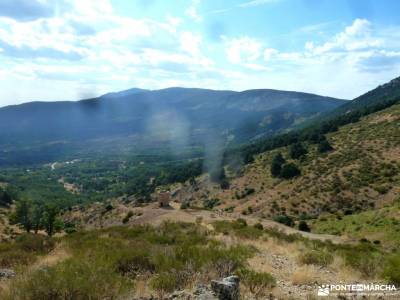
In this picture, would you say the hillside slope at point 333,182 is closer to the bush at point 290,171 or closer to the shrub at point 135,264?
the bush at point 290,171

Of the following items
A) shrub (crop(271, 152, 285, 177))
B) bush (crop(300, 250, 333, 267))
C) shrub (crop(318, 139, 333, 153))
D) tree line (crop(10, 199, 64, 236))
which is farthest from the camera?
shrub (crop(318, 139, 333, 153))

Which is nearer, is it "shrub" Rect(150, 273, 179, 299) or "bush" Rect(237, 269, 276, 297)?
"shrub" Rect(150, 273, 179, 299)

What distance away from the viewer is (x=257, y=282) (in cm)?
816

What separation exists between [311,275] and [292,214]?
137ft

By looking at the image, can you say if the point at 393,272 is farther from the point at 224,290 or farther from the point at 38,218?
the point at 38,218

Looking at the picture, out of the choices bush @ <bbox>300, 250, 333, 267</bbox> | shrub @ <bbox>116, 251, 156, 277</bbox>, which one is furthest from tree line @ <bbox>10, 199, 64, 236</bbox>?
bush @ <bbox>300, 250, 333, 267</bbox>

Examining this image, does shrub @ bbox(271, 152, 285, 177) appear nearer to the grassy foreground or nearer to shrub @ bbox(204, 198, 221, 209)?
shrub @ bbox(204, 198, 221, 209)

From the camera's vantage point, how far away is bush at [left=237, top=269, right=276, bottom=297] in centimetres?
793

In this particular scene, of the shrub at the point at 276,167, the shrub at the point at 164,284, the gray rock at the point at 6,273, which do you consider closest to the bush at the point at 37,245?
the gray rock at the point at 6,273

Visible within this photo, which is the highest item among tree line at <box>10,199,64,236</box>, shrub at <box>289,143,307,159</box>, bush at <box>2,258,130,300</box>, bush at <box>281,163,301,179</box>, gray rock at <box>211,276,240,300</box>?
bush at <box>2,258,130,300</box>

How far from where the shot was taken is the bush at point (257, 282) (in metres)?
7.93

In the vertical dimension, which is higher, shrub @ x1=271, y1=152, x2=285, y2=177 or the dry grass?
the dry grass

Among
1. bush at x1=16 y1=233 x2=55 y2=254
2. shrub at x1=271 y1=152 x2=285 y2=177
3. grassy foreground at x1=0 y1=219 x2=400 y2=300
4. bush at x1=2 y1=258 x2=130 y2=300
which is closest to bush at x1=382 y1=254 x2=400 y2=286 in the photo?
grassy foreground at x1=0 y1=219 x2=400 y2=300

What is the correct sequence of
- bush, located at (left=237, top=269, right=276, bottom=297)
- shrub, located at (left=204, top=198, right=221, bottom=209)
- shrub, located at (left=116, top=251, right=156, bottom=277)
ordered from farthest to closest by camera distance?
Answer: shrub, located at (left=204, top=198, right=221, bottom=209) < shrub, located at (left=116, top=251, right=156, bottom=277) < bush, located at (left=237, top=269, right=276, bottom=297)
